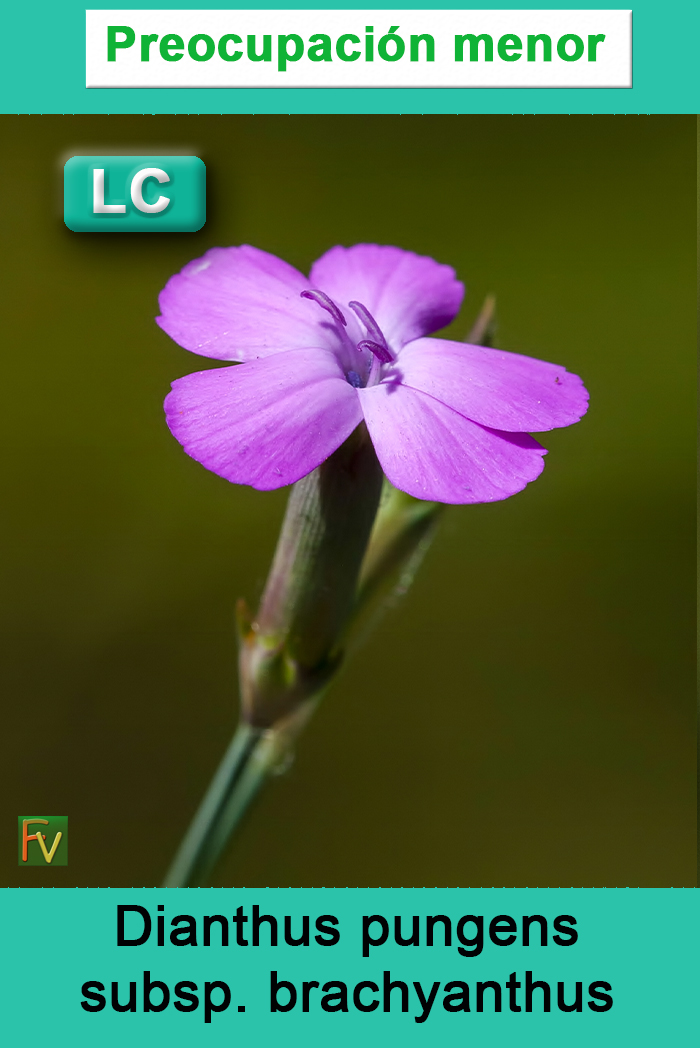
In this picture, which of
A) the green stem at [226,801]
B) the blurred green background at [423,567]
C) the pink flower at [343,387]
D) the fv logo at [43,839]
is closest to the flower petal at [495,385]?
the pink flower at [343,387]

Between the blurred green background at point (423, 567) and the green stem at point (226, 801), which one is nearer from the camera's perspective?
the green stem at point (226, 801)

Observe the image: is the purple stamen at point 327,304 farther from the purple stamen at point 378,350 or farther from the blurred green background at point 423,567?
the blurred green background at point 423,567

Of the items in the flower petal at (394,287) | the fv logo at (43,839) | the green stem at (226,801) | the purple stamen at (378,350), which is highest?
the flower petal at (394,287)

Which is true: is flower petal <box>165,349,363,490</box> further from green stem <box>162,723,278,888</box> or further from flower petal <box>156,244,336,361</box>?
green stem <box>162,723,278,888</box>

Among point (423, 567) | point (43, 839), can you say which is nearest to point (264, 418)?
point (43, 839)

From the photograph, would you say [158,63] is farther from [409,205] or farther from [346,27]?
[409,205]

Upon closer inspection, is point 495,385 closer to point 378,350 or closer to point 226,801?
point 378,350
